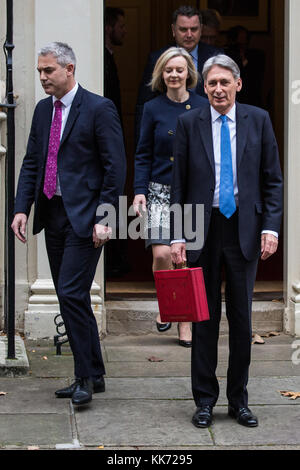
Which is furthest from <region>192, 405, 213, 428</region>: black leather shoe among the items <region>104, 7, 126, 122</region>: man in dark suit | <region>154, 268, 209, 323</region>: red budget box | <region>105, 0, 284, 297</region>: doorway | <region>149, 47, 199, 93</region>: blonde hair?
<region>105, 0, 284, 297</region>: doorway

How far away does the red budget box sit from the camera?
5.70 metres

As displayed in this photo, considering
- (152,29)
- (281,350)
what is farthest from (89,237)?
(152,29)

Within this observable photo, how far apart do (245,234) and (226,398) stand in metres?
1.22

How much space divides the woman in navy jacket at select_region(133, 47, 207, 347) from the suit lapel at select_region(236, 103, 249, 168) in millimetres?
1655

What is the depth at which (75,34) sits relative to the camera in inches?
319

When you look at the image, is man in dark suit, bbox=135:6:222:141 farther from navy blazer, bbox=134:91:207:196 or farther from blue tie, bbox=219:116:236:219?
blue tie, bbox=219:116:236:219

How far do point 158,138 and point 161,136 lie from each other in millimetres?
29

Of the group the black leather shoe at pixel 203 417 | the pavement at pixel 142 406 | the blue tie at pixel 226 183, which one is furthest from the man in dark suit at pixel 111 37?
the black leather shoe at pixel 203 417

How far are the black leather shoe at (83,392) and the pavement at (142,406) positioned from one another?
68 mm

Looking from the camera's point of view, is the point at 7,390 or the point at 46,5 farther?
the point at 46,5

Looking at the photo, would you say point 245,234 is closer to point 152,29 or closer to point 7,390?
point 7,390

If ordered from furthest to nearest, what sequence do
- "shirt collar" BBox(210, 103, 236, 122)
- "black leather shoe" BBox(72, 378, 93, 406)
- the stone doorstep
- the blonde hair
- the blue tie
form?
the blonde hair
the stone doorstep
"black leather shoe" BBox(72, 378, 93, 406)
"shirt collar" BBox(210, 103, 236, 122)
the blue tie

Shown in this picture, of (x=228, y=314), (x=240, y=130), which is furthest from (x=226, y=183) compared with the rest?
(x=228, y=314)

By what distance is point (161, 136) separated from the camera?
7621mm
